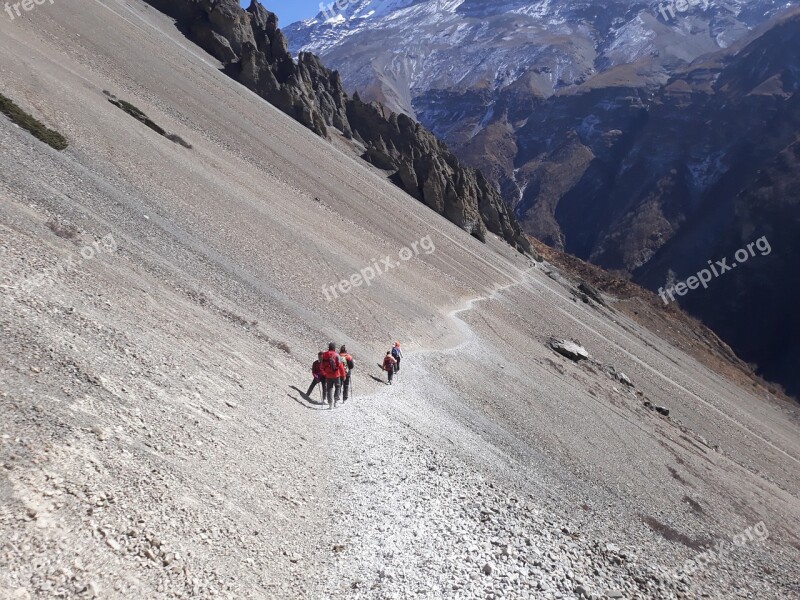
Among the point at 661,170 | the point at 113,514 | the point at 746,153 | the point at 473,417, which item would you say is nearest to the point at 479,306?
the point at 473,417

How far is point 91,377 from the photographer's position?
331 inches

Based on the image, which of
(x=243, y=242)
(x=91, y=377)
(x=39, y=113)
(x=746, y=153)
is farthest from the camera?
(x=746, y=153)

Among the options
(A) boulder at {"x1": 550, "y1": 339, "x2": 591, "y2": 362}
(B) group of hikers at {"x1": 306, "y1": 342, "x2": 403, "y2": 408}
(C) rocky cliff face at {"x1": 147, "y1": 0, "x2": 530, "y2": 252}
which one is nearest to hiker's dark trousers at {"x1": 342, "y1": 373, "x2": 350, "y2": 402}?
(B) group of hikers at {"x1": 306, "y1": 342, "x2": 403, "y2": 408}

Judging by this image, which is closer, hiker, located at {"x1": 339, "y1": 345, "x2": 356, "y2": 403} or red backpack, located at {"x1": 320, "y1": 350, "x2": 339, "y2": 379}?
red backpack, located at {"x1": 320, "y1": 350, "x2": 339, "y2": 379}

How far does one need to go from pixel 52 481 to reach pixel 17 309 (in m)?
4.27

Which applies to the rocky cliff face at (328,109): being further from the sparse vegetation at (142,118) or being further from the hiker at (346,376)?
the hiker at (346,376)

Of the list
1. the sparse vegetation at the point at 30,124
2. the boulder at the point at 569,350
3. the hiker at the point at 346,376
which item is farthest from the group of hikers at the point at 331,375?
the boulder at the point at 569,350

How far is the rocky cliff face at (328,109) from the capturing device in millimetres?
64688

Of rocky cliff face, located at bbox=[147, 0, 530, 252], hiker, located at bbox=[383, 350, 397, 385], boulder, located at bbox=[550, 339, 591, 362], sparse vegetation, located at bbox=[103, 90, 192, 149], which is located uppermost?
rocky cliff face, located at bbox=[147, 0, 530, 252]

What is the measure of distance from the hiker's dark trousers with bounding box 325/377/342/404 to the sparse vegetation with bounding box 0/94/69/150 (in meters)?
13.7

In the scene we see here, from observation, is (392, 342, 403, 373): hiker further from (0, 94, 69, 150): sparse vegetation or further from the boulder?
the boulder

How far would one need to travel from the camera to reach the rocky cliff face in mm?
64688

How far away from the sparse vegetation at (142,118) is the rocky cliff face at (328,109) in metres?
35.0

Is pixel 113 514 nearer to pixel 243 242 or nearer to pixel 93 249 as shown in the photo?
pixel 93 249
